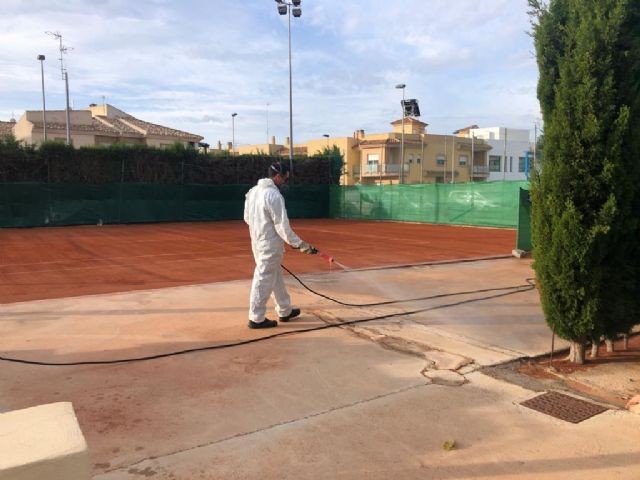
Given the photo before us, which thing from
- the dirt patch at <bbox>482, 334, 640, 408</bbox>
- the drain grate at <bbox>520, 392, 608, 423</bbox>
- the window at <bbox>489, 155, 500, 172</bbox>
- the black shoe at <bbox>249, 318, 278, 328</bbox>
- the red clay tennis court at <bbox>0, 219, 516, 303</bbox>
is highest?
the window at <bbox>489, 155, 500, 172</bbox>

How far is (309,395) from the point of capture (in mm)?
4176

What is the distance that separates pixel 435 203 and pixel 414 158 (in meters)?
36.2

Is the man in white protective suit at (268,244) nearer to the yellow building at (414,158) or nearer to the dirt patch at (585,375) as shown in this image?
the dirt patch at (585,375)

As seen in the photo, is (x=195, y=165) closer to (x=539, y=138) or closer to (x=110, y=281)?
(x=110, y=281)

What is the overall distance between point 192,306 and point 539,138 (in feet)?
15.6

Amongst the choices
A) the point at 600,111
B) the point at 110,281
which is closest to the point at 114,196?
the point at 110,281

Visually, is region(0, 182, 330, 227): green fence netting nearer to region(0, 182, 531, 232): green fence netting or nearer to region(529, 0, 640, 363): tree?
region(0, 182, 531, 232): green fence netting

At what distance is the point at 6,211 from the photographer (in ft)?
83.2

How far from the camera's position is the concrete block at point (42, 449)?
192 centimetres

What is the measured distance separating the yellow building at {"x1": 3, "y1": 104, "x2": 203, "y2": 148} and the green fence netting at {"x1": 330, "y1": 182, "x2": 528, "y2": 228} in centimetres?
1830

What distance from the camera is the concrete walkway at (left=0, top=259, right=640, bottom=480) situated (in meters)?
3.15

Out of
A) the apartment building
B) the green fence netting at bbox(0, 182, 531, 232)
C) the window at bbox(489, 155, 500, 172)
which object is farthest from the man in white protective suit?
the window at bbox(489, 155, 500, 172)

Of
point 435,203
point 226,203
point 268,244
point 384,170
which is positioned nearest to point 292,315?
point 268,244

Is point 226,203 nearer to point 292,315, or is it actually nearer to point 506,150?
point 292,315
